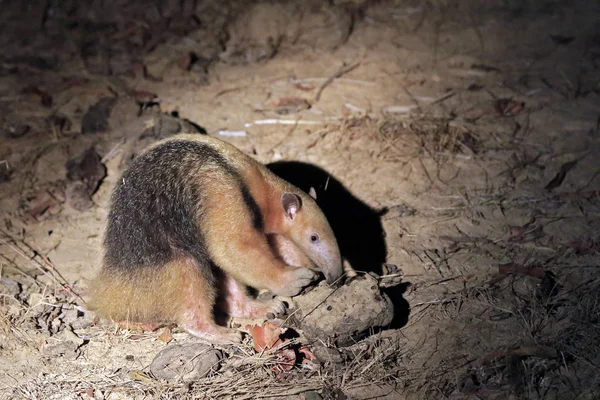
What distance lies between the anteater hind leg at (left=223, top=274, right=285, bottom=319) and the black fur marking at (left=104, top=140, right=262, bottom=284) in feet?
1.33

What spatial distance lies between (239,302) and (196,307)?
576mm

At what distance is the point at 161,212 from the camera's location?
562 centimetres

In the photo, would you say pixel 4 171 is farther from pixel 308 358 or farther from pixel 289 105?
pixel 308 358

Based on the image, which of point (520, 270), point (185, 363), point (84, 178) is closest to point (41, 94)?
point (84, 178)

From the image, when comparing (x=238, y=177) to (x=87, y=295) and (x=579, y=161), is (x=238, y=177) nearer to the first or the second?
(x=87, y=295)

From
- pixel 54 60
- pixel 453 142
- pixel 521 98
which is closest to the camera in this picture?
pixel 453 142

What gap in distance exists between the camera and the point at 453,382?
492 cm

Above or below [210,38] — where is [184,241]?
below

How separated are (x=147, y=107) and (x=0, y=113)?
6.52ft

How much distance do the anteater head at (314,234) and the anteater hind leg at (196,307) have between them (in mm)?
908

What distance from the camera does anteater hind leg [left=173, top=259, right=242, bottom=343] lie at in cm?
561

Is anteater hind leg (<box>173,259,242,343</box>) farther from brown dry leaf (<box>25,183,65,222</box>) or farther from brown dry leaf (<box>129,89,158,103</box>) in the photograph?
brown dry leaf (<box>129,89,158,103</box>)

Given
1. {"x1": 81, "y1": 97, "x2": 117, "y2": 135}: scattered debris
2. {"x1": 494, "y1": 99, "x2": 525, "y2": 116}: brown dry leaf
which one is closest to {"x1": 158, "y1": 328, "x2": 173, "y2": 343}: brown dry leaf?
{"x1": 81, "y1": 97, "x2": 117, "y2": 135}: scattered debris

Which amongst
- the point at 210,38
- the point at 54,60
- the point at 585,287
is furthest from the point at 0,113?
the point at 585,287
